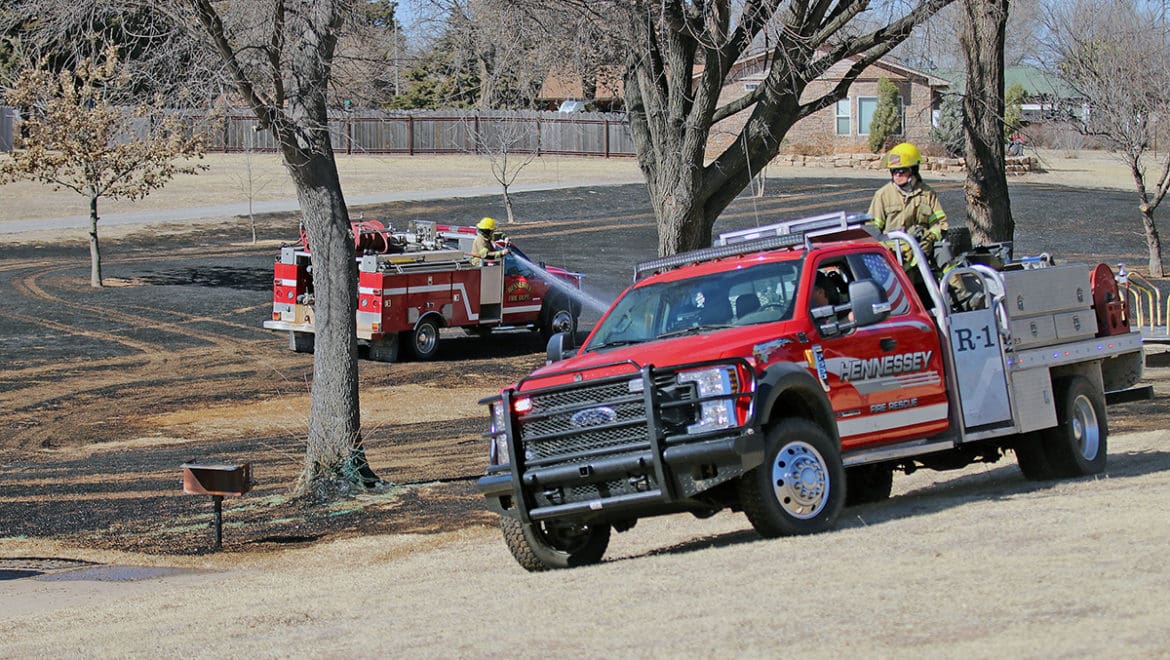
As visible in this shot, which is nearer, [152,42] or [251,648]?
[251,648]

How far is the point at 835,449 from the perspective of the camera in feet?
29.9

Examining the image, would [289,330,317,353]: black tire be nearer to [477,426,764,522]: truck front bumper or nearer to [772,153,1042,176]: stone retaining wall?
[477,426,764,522]: truck front bumper

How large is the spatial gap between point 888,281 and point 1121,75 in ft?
82.6

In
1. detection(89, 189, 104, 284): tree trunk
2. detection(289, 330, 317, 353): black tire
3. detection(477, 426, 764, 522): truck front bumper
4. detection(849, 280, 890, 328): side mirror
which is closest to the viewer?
detection(477, 426, 764, 522): truck front bumper

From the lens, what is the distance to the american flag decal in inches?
401

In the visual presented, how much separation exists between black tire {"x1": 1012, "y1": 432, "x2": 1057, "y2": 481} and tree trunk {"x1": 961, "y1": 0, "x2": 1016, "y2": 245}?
7.14 meters

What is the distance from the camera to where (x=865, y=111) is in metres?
65.7

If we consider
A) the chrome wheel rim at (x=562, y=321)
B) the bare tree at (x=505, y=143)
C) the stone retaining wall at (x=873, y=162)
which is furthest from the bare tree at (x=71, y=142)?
the stone retaining wall at (x=873, y=162)

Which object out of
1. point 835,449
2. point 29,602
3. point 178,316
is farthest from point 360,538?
point 178,316

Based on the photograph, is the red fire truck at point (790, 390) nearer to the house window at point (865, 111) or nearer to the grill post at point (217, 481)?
the grill post at point (217, 481)

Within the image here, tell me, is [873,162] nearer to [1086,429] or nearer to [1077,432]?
[1086,429]

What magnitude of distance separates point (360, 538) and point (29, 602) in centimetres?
294

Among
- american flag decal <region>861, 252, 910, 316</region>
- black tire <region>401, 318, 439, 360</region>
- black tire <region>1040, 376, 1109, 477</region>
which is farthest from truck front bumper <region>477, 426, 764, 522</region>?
black tire <region>401, 318, 439, 360</region>

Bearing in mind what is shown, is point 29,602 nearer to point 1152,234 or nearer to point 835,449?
point 835,449
